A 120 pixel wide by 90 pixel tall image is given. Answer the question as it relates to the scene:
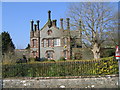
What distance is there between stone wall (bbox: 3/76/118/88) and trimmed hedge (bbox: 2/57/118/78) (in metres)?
0.55

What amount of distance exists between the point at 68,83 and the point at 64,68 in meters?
1.13

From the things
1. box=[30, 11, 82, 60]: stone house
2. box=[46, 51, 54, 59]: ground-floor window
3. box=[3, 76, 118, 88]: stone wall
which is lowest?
box=[3, 76, 118, 88]: stone wall

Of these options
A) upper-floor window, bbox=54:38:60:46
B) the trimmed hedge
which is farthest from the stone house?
the trimmed hedge

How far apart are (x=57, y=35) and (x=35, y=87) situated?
3251cm

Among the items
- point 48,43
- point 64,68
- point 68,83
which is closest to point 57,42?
point 48,43

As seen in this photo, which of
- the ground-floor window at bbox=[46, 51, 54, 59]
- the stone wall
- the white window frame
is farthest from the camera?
the ground-floor window at bbox=[46, 51, 54, 59]

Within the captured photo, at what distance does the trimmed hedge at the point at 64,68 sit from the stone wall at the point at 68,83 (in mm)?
554

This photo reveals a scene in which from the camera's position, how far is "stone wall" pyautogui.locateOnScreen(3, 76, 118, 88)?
31.6 ft

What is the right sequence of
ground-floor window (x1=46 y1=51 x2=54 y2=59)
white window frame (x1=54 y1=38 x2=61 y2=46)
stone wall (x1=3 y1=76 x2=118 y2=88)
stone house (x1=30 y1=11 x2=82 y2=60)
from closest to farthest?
stone wall (x1=3 y1=76 x2=118 y2=88) < stone house (x1=30 y1=11 x2=82 y2=60) < white window frame (x1=54 y1=38 x2=61 y2=46) < ground-floor window (x1=46 y1=51 x2=54 y2=59)

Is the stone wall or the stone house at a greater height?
the stone house

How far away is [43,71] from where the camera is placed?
35.0 feet

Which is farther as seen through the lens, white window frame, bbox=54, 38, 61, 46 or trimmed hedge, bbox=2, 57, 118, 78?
white window frame, bbox=54, 38, 61, 46

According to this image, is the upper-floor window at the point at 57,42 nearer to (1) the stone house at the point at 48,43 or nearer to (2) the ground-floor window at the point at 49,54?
(1) the stone house at the point at 48,43

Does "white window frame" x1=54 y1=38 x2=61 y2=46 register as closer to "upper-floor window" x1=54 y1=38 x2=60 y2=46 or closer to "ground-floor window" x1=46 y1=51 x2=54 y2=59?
"upper-floor window" x1=54 y1=38 x2=60 y2=46
